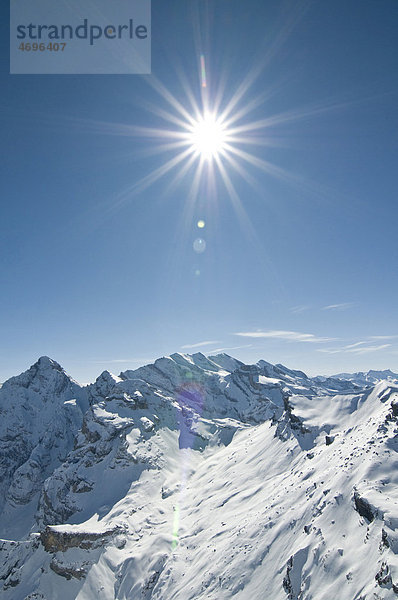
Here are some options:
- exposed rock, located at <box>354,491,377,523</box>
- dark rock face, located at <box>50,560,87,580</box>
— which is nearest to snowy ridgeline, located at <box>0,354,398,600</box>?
exposed rock, located at <box>354,491,377,523</box>

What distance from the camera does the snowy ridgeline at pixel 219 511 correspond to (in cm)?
3375

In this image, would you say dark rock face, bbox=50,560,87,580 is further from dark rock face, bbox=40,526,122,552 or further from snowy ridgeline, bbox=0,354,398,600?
dark rock face, bbox=40,526,122,552

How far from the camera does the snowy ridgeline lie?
33.8m

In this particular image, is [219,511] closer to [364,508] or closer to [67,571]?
[67,571]

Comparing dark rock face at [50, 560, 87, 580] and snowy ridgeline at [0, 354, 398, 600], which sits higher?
snowy ridgeline at [0, 354, 398, 600]

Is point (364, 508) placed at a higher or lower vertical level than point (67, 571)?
higher

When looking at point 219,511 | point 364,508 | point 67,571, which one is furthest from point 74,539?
point 364,508

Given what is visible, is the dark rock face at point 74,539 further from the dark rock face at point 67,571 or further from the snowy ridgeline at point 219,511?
the dark rock face at point 67,571

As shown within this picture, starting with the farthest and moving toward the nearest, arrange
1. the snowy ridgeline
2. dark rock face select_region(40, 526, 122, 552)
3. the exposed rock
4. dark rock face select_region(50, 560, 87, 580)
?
dark rock face select_region(40, 526, 122, 552), dark rock face select_region(50, 560, 87, 580), the snowy ridgeline, the exposed rock

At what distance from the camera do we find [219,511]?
64312 mm

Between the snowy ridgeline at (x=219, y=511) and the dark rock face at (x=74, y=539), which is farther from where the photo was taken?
the dark rock face at (x=74, y=539)

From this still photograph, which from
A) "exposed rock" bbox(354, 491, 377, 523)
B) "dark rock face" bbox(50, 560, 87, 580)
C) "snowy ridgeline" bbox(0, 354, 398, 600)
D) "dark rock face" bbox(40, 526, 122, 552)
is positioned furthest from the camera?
"dark rock face" bbox(40, 526, 122, 552)

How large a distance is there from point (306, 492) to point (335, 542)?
41.4 feet

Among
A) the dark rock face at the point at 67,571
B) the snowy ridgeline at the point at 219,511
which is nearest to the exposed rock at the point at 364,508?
the snowy ridgeline at the point at 219,511
